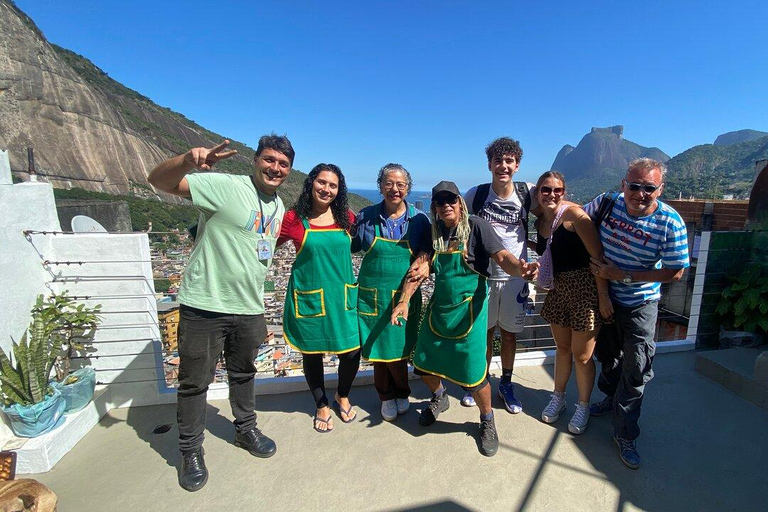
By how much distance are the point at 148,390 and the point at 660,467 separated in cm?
335

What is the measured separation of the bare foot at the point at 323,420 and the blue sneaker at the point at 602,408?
1.79m

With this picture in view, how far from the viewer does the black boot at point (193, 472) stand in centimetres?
201

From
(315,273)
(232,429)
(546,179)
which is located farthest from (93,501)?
(546,179)

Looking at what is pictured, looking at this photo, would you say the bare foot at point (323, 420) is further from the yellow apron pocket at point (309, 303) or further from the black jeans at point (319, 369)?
the yellow apron pocket at point (309, 303)

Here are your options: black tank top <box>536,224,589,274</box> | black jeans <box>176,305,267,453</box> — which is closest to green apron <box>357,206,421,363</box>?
black jeans <box>176,305,267,453</box>

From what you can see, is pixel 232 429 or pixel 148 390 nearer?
pixel 232 429

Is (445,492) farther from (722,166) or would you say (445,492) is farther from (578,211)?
(722,166)

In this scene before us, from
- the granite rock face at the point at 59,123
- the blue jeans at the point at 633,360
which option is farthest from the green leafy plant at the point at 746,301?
the granite rock face at the point at 59,123

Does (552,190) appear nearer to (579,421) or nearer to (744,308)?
(579,421)

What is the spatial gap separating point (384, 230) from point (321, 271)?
1.50ft

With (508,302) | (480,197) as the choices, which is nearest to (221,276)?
(480,197)

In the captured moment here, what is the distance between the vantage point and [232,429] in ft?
8.27

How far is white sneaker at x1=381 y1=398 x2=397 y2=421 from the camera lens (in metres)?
2.59

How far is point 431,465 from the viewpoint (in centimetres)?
217
